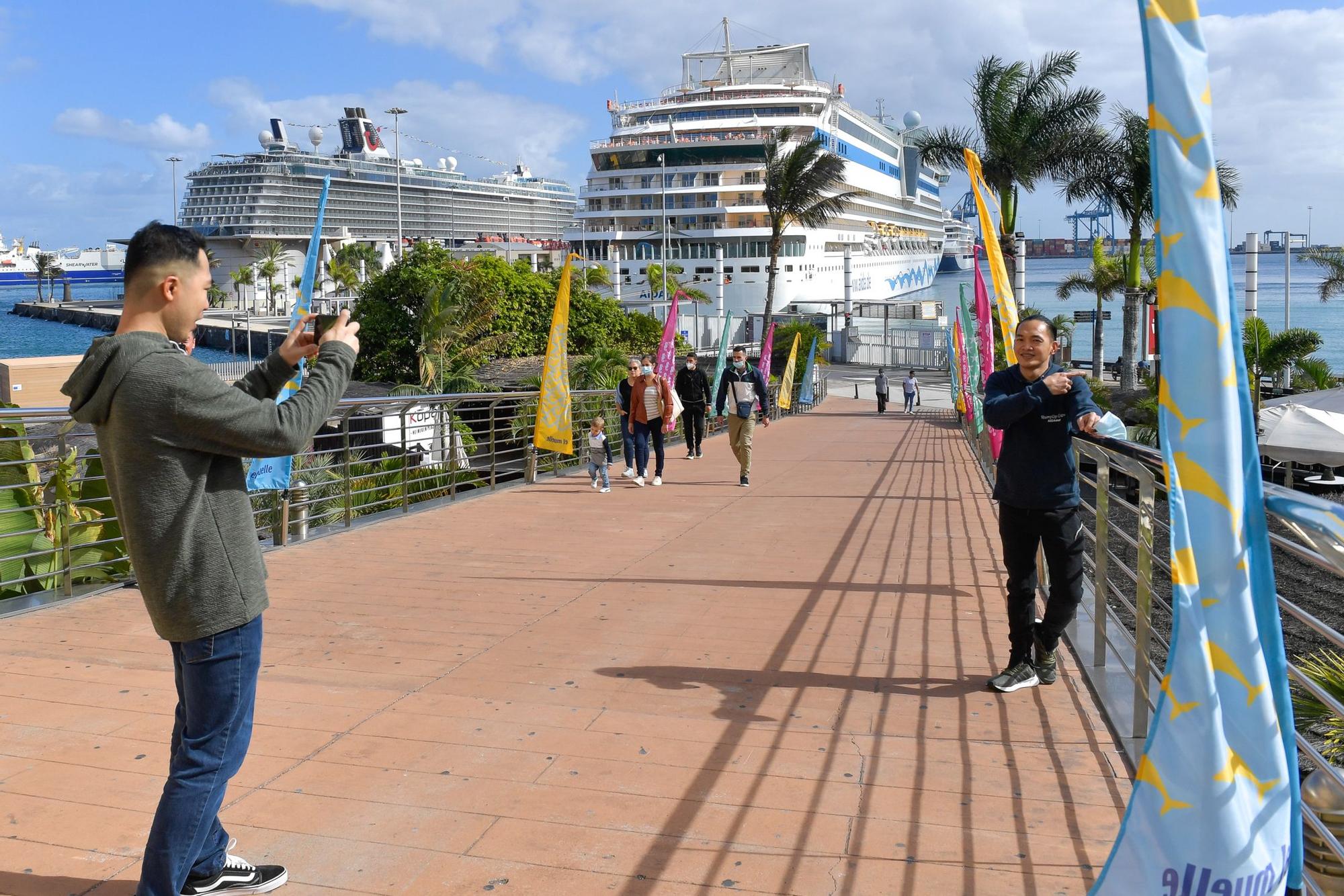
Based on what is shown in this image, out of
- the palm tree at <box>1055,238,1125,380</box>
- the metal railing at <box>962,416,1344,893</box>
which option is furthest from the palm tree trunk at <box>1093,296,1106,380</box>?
the metal railing at <box>962,416,1344,893</box>

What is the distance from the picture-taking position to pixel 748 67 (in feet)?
267

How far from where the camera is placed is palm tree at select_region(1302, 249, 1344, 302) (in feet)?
123

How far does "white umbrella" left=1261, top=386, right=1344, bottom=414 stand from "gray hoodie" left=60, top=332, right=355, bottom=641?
18929 millimetres

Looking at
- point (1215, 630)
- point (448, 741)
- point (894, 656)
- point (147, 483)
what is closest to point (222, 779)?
point (147, 483)

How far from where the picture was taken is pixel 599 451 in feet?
38.6

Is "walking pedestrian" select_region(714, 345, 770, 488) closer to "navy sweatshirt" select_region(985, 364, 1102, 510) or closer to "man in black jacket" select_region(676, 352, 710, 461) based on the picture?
"man in black jacket" select_region(676, 352, 710, 461)

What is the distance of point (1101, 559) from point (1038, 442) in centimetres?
73

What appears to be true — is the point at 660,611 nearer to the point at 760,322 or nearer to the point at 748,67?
the point at 760,322

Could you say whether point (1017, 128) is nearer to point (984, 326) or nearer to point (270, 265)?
point (984, 326)

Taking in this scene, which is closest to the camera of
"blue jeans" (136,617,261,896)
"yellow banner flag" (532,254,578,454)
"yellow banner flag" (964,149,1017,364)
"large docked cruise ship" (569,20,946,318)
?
"blue jeans" (136,617,261,896)

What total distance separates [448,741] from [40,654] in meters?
2.28

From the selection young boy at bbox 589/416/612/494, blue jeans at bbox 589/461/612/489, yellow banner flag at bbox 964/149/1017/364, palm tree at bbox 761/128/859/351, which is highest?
palm tree at bbox 761/128/859/351

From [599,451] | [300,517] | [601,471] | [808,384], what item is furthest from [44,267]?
[300,517]

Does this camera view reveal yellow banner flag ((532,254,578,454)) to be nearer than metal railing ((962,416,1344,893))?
No
